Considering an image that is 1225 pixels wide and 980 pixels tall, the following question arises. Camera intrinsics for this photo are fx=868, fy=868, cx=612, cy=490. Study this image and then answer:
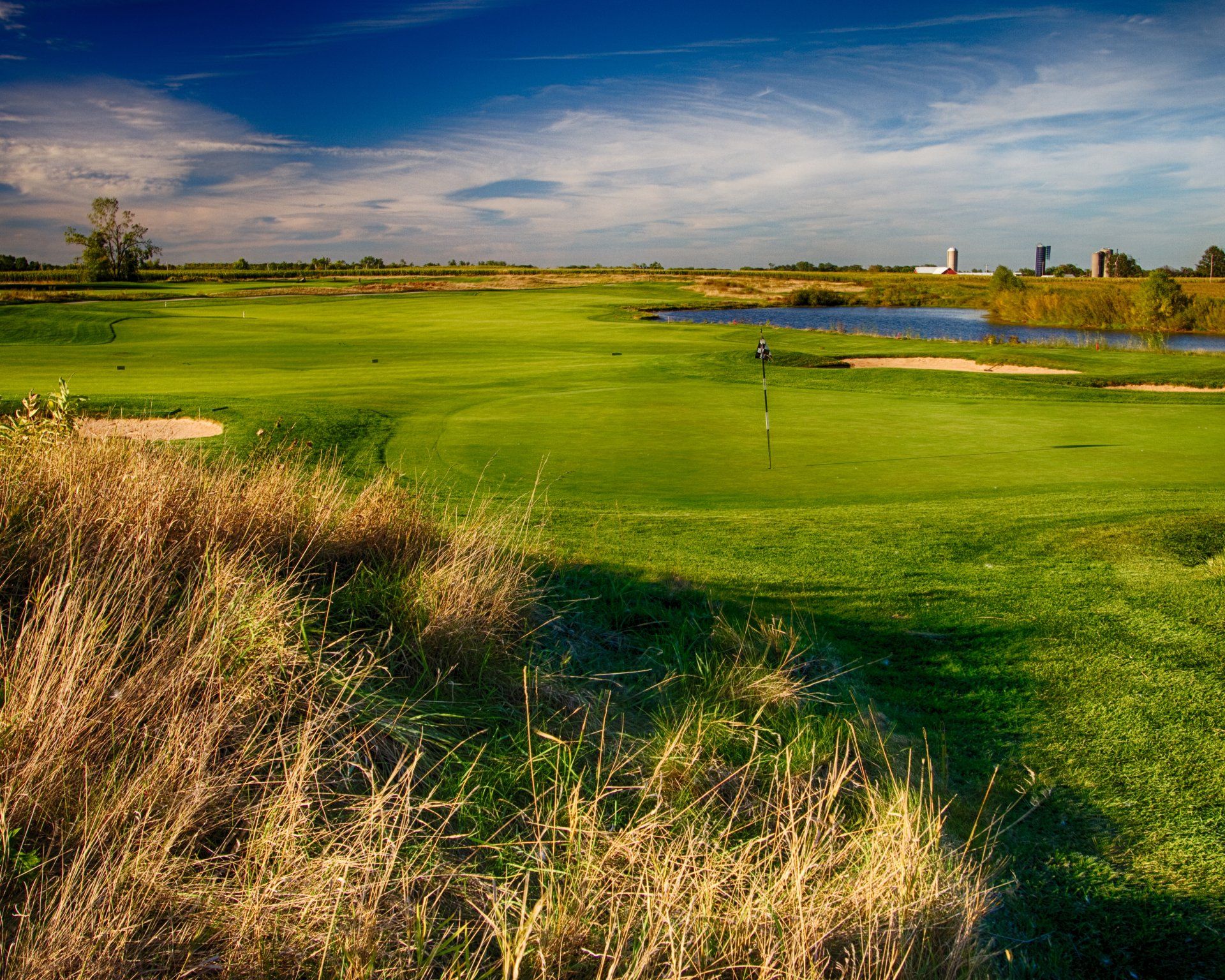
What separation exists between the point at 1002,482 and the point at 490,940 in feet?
31.1

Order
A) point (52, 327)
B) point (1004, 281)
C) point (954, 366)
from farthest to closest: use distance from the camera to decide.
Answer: point (1004, 281), point (52, 327), point (954, 366)

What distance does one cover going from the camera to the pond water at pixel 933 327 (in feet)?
133

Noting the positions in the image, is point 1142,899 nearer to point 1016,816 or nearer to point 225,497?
point 1016,816

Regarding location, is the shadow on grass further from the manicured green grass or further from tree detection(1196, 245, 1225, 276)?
tree detection(1196, 245, 1225, 276)

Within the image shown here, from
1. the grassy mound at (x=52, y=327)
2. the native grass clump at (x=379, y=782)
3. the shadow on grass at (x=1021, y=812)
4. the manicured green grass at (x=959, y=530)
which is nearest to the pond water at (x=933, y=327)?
the manicured green grass at (x=959, y=530)

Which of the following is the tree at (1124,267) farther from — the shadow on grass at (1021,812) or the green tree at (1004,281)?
the shadow on grass at (1021,812)

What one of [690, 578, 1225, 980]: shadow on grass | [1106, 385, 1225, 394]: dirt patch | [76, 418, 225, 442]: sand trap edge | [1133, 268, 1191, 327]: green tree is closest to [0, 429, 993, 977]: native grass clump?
[690, 578, 1225, 980]: shadow on grass

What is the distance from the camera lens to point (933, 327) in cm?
5150

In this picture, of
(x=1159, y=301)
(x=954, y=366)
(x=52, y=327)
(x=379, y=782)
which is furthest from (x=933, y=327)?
(x=379, y=782)

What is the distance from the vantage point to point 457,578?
4391 mm

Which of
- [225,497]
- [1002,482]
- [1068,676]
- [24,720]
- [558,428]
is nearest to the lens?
[24,720]

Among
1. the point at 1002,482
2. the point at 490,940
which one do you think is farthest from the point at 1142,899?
the point at 1002,482

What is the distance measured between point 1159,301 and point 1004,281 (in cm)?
1671

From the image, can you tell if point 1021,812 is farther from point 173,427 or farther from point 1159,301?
point 1159,301
